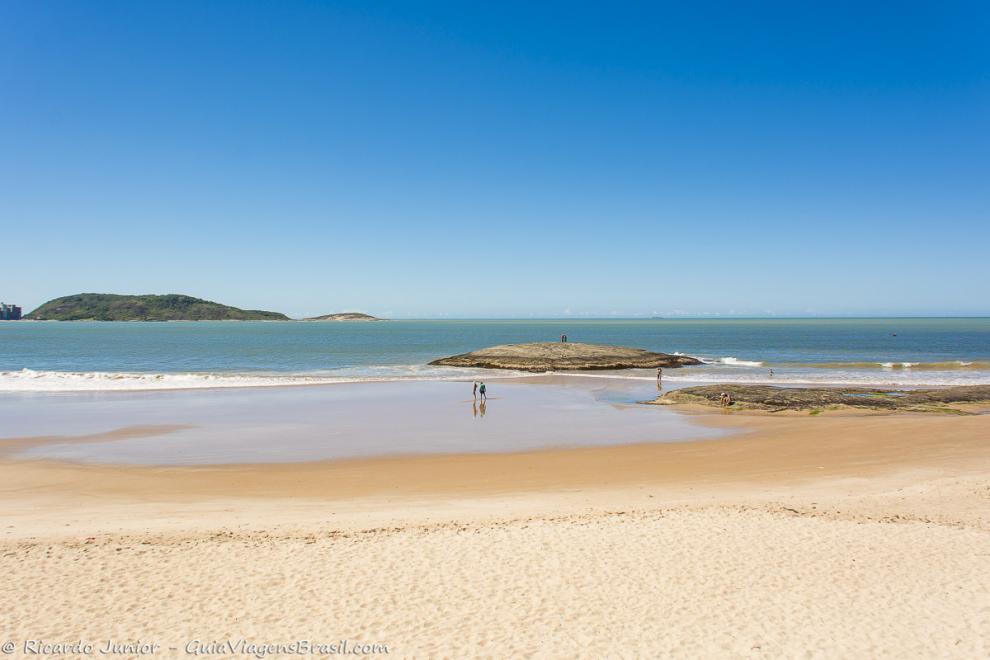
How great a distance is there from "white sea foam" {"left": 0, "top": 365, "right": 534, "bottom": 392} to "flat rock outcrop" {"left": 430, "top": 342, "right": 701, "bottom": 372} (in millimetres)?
2908

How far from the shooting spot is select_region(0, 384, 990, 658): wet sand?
23.6 ft

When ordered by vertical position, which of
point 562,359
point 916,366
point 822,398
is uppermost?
point 562,359

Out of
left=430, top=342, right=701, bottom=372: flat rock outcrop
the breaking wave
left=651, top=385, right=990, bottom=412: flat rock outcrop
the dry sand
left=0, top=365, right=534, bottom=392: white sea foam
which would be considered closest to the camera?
the dry sand

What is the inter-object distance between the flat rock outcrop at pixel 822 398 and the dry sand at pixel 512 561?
507 inches

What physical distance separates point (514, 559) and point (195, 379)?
37.8 metres

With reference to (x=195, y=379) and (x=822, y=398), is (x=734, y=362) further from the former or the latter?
(x=195, y=379)

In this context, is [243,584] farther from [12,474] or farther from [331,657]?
[12,474]

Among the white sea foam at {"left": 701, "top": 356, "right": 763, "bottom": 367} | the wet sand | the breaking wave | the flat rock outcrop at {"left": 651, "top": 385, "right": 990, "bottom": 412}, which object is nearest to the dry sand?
the wet sand

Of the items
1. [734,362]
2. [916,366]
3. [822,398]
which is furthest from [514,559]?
[916,366]

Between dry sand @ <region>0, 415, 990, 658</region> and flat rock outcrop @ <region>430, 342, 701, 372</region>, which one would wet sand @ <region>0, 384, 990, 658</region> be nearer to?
dry sand @ <region>0, 415, 990, 658</region>

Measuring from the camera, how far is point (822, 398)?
2870 cm

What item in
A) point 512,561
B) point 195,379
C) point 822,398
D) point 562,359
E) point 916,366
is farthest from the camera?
point 916,366

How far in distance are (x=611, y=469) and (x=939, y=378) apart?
130ft

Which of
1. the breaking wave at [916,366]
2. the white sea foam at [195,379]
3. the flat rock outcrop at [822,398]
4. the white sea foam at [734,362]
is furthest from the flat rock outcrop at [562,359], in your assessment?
the flat rock outcrop at [822,398]
